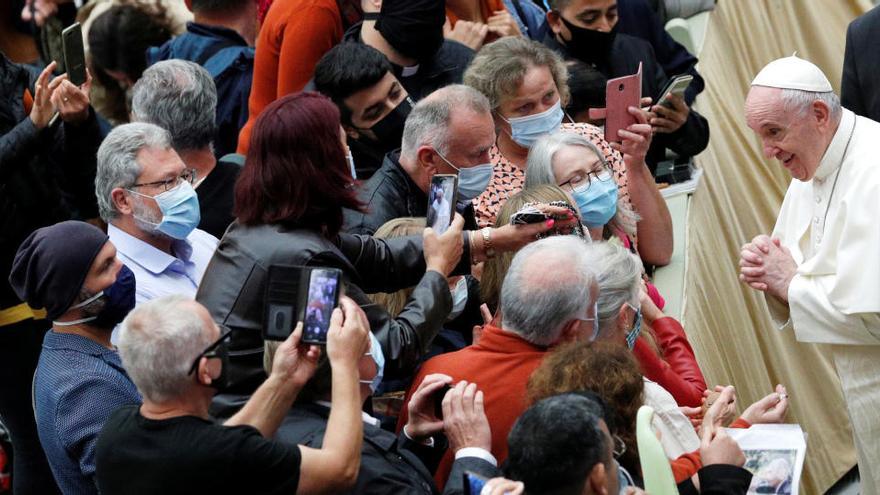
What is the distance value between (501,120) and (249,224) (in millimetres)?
1921

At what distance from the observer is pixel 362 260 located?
4.46m

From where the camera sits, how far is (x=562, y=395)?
3400 mm

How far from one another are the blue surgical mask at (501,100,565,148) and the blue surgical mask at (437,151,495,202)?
0.57 m

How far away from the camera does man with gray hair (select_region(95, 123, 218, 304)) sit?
16.1ft

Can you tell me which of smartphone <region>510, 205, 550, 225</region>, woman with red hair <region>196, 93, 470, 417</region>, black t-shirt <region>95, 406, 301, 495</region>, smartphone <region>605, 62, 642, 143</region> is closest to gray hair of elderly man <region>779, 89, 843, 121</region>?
smartphone <region>510, 205, 550, 225</region>

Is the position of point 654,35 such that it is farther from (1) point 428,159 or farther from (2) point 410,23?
(1) point 428,159

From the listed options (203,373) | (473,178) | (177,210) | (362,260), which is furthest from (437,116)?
(203,373)

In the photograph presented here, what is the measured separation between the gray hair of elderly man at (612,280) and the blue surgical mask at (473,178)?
0.85 m

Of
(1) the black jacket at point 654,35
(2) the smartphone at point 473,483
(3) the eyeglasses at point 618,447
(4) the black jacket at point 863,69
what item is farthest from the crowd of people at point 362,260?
(4) the black jacket at point 863,69

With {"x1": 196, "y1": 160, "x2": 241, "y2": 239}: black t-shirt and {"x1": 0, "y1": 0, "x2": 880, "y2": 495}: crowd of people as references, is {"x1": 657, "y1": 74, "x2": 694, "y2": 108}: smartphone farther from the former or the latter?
{"x1": 196, "y1": 160, "x2": 241, "y2": 239}: black t-shirt

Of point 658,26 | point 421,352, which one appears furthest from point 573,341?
point 658,26

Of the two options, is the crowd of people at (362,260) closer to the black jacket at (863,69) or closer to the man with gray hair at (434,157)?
the man with gray hair at (434,157)

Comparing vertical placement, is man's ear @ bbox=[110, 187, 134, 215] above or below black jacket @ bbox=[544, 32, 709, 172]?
above

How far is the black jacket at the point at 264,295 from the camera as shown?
393 cm
